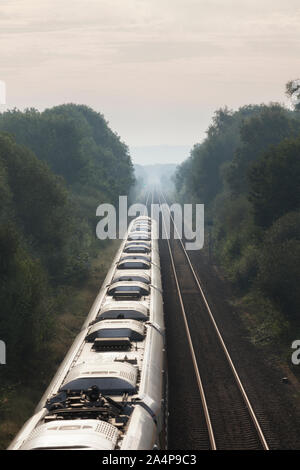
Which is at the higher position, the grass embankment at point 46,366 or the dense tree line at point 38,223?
the dense tree line at point 38,223

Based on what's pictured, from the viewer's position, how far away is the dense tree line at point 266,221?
30844mm

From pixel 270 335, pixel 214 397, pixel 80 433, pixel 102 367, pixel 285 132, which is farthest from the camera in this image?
pixel 285 132

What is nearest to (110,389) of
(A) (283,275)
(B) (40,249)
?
(A) (283,275)

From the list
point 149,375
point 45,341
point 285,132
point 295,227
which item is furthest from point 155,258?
point 285,132

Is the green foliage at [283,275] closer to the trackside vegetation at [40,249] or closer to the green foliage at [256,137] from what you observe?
the trackside vegetation at [40,249]

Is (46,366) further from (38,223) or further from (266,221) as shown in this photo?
(266,221)

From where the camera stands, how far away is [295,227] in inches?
1421

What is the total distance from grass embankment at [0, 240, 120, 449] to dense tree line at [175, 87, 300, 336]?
1093 cm

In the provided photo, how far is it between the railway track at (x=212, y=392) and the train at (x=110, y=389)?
2.08m

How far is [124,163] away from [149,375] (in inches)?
4137

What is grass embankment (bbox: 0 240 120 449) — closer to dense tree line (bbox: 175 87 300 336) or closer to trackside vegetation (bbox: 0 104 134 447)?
trackside vegetation (bbox: 0 104 134 447)

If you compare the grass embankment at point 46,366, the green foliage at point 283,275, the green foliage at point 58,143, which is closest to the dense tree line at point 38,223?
the green foliage at point 58,143

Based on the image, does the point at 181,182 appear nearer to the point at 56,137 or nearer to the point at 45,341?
the point at 56,137
